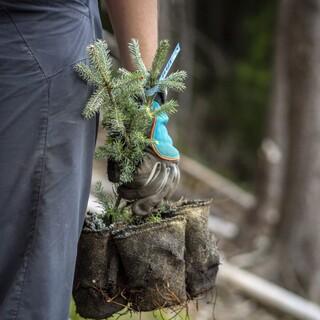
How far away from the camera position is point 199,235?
260cm

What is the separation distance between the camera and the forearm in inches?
99.0

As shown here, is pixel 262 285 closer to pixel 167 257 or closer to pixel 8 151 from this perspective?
pixel 167 257

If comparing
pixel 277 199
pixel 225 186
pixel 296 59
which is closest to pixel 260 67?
pixel 225 186

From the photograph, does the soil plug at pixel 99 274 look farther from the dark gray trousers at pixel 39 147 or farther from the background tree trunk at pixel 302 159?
the background tree trunk at pixel 302 159

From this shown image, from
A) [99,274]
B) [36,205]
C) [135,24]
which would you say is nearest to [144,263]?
[99,274]

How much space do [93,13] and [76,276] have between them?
87cm

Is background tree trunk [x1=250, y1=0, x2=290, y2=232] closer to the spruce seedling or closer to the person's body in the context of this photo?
the spruce seedling

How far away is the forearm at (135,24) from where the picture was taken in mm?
2516

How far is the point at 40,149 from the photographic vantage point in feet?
7.24

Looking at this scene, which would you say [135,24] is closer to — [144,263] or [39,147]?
[39,147]

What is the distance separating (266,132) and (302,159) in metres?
2.80

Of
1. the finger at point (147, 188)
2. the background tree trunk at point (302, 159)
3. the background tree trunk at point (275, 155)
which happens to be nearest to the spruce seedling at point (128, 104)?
the finger at point (147, 188)

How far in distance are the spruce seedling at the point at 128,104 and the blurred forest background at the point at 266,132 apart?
2400mm

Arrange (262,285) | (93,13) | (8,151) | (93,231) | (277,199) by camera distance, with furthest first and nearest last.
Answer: (277,199) < (262,285) < (93,231) < (93,13) < (8,151)
